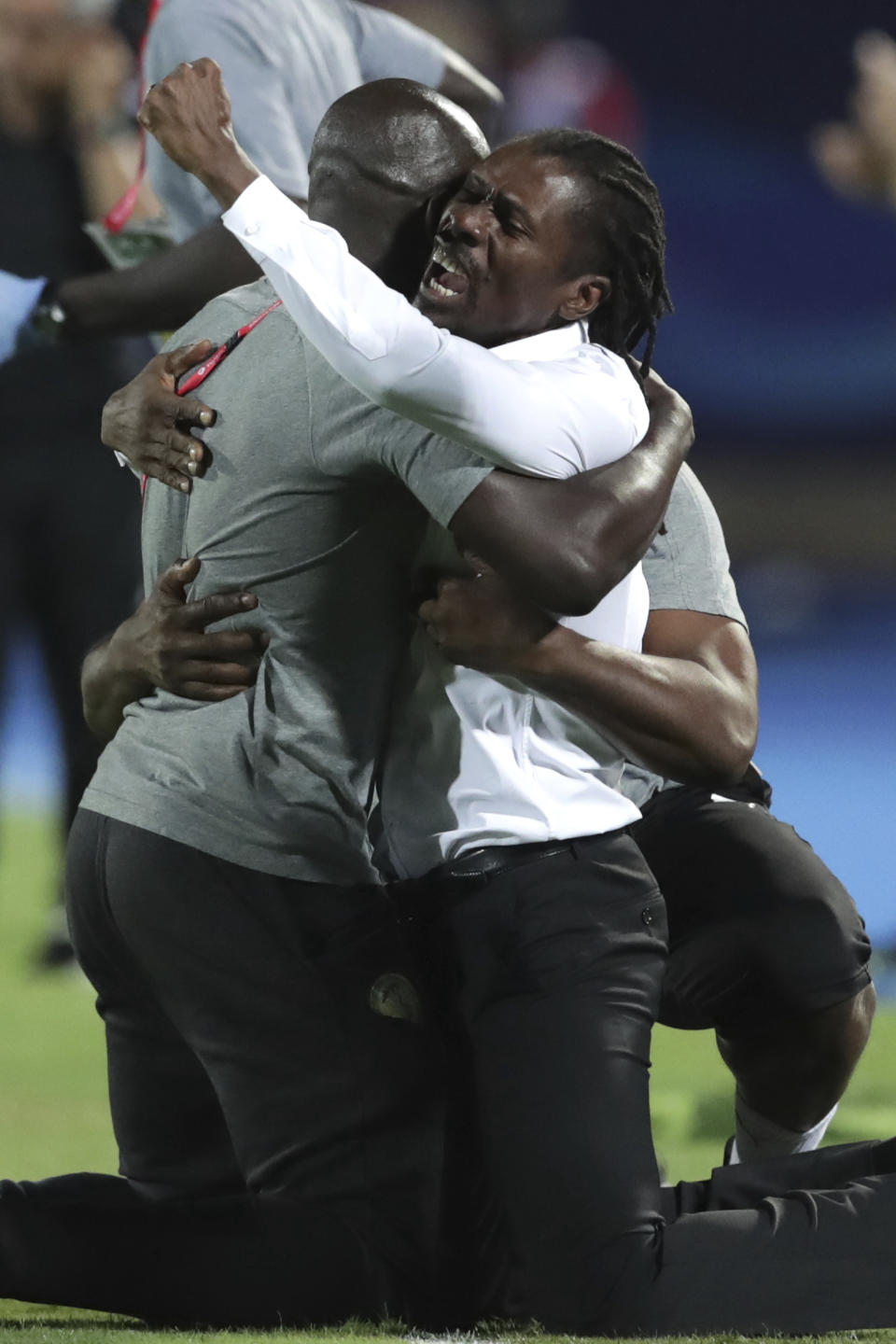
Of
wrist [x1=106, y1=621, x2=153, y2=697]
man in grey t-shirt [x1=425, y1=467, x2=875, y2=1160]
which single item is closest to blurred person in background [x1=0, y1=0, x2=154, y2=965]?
man in grey t-shirt [x1=425, y1=467, x2=875, y2=1160]

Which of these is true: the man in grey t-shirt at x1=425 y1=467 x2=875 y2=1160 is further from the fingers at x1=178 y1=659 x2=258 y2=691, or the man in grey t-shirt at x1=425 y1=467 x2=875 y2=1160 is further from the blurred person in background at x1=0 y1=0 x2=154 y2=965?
the blurred person in background at x1=0 y1=0 x2=154 y2=965

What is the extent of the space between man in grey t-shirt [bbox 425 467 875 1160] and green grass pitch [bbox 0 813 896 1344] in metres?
0.45

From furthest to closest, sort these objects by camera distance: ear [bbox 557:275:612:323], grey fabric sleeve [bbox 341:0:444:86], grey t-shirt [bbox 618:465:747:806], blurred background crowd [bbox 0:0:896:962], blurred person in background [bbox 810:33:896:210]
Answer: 1. blurred person in background [bbox 810:33:896:210]
2. blurred background crowd [bbox 0:0:896:962]
3. grey fabric sleeve [bbox 341:0:444:86]
4. grey t-shirt [bbox 618:465:747:806]
5. ear [bbox 557:275:612:323]

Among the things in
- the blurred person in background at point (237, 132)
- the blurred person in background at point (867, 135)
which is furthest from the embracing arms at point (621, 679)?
the blurred person in background at point (867, 135)

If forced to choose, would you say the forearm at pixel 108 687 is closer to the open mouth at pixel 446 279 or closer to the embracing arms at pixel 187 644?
the embracing arms at pixel 187 644

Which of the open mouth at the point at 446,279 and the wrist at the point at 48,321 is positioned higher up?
the wrist at the point at 48,321

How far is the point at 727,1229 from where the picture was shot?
169 cm

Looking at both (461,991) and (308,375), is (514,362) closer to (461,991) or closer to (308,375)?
(308,375)

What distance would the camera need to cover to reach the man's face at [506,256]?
5.83 feet

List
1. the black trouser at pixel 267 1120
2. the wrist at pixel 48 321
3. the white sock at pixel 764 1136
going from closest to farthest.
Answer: the black trouser at pixel 267 1120 → the white sock at pixel 764 1136 → the wrist at pixel 48 321

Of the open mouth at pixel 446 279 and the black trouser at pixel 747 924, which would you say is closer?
→ the open mouth at pixel 446 279

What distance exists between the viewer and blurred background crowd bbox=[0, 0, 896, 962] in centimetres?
605

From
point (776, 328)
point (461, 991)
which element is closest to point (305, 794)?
point (461, 991)

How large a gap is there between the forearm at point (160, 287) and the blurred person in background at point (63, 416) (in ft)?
1.77
